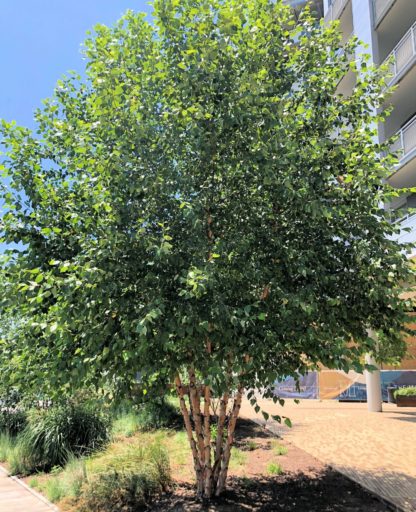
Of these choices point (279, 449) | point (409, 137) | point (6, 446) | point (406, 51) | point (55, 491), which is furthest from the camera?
point (406, 51)

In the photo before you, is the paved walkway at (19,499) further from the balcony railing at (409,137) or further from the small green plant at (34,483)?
the balcony railing at (409,137)

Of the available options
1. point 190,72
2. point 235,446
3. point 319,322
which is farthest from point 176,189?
point 235,446

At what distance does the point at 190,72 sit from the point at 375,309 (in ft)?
12.3

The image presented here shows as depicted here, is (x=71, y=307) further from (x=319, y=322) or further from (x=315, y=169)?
(x=315, y=169)

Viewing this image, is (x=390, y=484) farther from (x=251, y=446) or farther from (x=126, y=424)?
(x=126, y=424)

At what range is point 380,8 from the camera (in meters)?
19.1

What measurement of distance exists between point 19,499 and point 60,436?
229cm

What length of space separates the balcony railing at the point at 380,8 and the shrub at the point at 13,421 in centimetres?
1935

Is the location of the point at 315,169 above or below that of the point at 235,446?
above

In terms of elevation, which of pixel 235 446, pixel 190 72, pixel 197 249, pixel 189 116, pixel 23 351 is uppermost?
pixel 190 72

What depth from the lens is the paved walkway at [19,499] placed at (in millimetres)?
7297

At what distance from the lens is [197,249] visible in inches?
212

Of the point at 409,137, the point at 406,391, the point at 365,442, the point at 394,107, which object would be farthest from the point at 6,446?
the point at 409,137

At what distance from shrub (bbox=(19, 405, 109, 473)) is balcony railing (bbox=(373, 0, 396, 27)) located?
714 inches
